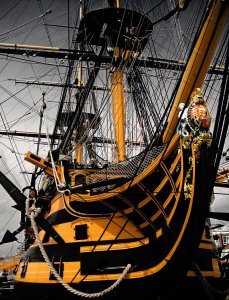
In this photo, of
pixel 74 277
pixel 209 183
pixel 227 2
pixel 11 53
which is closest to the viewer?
pixel 227 2

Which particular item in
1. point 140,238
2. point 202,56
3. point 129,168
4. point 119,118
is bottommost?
point 140,238

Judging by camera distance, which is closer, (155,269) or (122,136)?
(155,269)

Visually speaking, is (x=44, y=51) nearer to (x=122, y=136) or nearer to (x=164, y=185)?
(x=122, y=136)

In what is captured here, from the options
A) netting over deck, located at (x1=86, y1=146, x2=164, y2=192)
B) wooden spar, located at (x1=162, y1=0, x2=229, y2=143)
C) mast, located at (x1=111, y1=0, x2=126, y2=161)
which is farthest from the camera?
mast, located at (x1=111, y1=0, x2=126, y2=161)

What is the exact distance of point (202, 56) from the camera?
4.95m

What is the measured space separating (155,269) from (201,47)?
3.73m

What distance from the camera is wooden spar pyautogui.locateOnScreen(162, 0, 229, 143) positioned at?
4.54 meters

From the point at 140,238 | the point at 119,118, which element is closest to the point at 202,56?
the point at 140,238

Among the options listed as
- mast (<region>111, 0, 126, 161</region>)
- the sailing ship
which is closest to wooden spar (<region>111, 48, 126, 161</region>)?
mast (<region>111, 0, 126, 161</region>)

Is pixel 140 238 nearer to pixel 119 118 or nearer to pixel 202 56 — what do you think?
pixel 202 56

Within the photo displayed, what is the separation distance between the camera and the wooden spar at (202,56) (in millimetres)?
4543

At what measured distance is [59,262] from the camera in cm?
652

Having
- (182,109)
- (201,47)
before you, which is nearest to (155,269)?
(182,109)

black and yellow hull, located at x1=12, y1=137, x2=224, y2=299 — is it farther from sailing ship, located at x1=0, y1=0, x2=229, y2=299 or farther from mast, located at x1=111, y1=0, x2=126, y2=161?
mast, located at x1=111, y1=0, x2=126, y2=161
